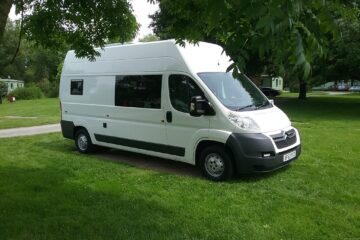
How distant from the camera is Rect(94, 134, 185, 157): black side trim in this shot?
28.5 ft

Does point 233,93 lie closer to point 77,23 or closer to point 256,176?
point 256,176

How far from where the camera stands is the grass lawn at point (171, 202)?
5.27 m

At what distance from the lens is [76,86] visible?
11.3 m

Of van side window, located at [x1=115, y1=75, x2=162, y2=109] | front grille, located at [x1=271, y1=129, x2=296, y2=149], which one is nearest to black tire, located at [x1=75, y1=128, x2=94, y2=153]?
van side window, located at [x1=115, y1=75, x2=162, y2=109]

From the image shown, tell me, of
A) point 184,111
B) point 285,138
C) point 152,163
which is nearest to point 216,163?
point 184,111

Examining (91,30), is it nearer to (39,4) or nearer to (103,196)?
(39,4)

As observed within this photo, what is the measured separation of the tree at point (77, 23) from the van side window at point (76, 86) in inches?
130

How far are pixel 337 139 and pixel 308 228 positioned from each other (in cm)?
790

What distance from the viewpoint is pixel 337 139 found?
12633 mm

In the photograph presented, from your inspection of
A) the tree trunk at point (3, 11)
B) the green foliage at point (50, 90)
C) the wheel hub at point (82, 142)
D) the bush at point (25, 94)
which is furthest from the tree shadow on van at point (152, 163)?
the green foliage at point (50, 90)

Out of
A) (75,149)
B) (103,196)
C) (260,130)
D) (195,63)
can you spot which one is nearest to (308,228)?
(260,130)

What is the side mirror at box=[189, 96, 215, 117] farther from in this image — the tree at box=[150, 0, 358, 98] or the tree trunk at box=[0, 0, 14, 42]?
the tree at box=[150, 0, 358, 98]

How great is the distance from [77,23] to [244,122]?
3.24 meters

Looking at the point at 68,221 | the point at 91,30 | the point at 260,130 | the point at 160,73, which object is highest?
the point at 91,30
